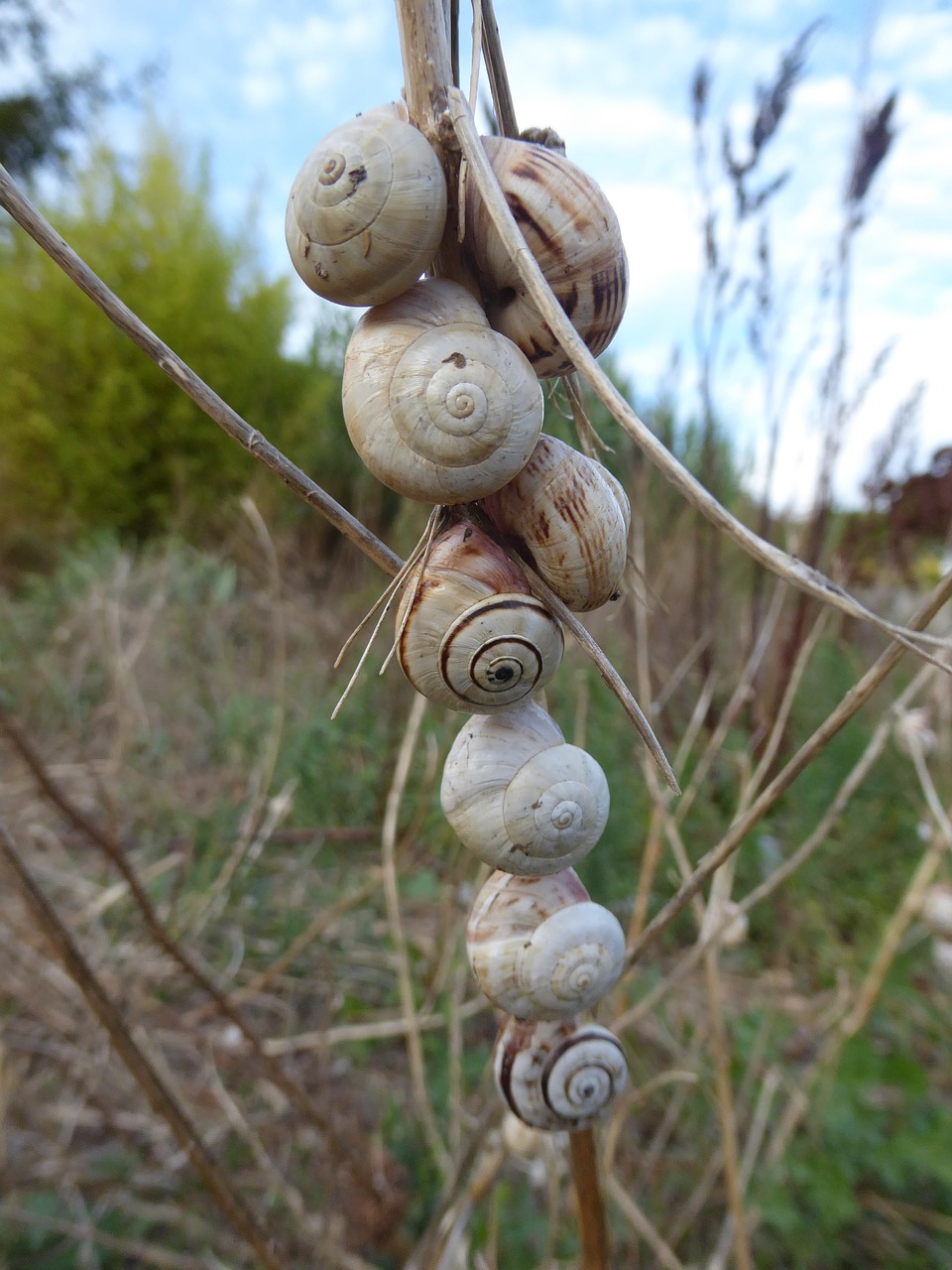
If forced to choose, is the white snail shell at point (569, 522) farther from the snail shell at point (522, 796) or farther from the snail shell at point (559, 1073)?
the snail shell at point (559, 1073)

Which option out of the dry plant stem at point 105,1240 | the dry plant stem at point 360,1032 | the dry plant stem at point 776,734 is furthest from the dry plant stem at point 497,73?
the dry plant stem at point 105,1240

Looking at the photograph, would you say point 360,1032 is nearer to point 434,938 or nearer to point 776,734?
point 434,938

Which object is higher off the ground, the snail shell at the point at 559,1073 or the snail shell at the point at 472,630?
the snail shell at the point at 472,630

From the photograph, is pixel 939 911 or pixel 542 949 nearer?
pixel 542 949

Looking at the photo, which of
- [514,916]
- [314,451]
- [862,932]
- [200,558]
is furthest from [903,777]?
[314,451]

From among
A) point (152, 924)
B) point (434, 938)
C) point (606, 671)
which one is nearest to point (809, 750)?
point (606, 671)
